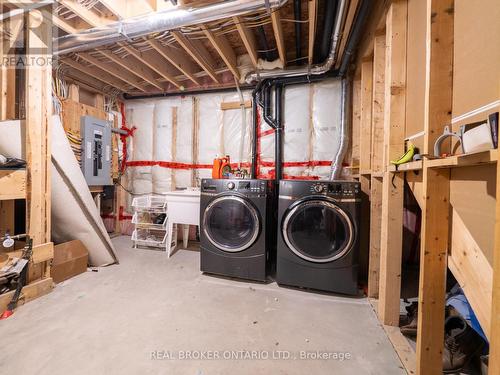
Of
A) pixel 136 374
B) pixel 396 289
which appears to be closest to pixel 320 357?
pixel 396 289

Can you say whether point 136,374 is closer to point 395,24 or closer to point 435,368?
point 435,368

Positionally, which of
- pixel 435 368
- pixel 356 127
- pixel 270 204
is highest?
pixel 356 127

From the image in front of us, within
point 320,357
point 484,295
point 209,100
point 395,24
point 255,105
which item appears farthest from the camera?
point 209,100

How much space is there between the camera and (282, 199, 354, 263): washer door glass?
182 centimetres

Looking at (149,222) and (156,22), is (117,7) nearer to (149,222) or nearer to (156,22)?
(156,22)

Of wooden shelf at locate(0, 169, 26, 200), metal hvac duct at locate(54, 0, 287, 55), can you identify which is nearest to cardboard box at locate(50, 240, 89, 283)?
wooden shelf at locate(0, 169, 26, 200)

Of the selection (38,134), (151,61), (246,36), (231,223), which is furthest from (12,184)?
(246,36)

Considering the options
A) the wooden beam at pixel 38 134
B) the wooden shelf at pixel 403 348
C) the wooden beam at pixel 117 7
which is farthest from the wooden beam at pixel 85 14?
the wooden shelf at pixel 403 348

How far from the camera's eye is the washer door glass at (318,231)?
182cm

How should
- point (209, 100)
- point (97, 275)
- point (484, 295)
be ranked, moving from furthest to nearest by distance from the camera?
point (209, 100) → point (97, 275) → point (484, 295)

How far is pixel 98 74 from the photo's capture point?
296 centimetres

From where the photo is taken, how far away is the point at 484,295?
797 mm

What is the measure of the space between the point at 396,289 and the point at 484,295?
718mm

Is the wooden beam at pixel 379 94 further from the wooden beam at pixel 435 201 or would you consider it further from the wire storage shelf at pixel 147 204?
the wire storage shelf at pixel 147 204
